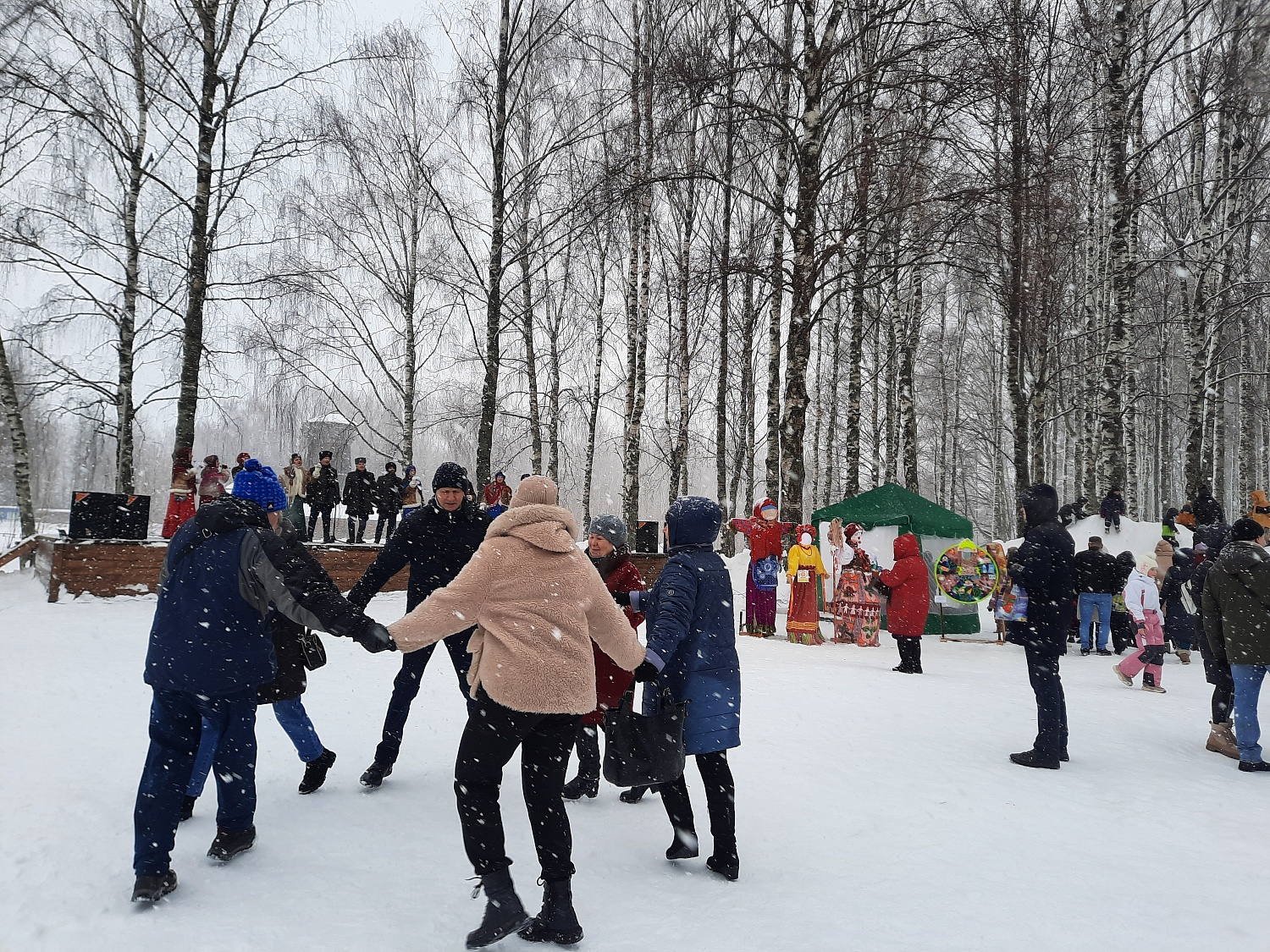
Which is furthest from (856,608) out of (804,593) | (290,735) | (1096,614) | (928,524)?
(290,735)

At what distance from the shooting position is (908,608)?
32.5 feet

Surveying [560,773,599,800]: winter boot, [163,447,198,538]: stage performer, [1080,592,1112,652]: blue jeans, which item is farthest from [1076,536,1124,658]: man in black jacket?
[163,447,198,538]: stage performer

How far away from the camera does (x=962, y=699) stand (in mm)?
8102

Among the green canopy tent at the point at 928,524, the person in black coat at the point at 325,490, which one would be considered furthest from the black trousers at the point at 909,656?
the person in black coat at the point at 325,490

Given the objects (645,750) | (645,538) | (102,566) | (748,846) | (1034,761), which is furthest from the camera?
(645,538)

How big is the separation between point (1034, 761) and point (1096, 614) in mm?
7952

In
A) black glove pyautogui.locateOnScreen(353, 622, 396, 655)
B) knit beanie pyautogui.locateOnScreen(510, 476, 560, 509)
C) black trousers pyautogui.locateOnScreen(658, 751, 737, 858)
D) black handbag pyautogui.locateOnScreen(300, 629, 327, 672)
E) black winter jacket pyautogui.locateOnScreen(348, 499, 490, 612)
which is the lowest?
black trousers pyautogui.locateOnScreen(658, 751, 737, 858)

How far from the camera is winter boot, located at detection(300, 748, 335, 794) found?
4574mm

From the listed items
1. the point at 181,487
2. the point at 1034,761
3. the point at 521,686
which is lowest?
the point at 1034,761

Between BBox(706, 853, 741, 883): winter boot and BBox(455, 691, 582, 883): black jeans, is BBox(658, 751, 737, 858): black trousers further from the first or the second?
BBox(455, 691, 582, 883): black jeans

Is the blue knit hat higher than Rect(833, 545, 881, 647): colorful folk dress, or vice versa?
the blue knit hat

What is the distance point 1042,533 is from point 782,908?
3.77m

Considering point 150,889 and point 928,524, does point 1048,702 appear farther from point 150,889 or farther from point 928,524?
point 928,524

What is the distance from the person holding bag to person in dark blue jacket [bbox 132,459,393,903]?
0.40 m
